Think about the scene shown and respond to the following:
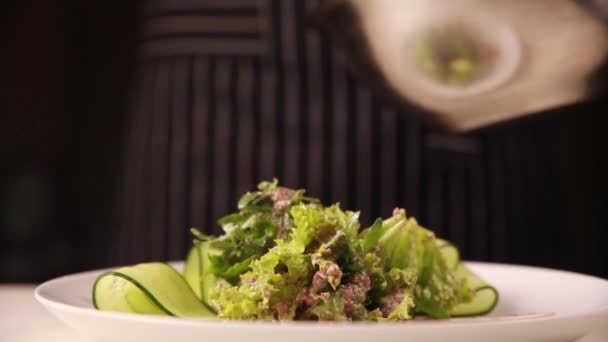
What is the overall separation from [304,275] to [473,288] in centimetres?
32

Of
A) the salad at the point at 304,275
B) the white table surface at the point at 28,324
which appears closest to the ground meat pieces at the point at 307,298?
the salad at the point at 304,275

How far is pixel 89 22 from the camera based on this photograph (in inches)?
119

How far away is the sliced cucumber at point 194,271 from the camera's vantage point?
0.93m

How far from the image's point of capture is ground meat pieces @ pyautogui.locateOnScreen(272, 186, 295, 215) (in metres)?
0.88

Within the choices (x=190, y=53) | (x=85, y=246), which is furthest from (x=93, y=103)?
(x=190, y=53)

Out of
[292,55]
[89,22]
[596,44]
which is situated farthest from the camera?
[89,22]

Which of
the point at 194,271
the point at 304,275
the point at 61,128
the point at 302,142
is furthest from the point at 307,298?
the point at 61,128

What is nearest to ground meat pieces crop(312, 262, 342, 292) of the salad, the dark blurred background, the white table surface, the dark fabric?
the salad

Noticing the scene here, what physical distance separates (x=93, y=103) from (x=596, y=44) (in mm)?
1931

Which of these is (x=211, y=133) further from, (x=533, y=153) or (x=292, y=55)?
(x=533, y=153)

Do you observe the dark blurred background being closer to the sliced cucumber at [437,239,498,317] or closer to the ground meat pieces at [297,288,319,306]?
the sliced cucumber at [437,239,498,317]

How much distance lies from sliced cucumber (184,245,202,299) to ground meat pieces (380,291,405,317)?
26 cm

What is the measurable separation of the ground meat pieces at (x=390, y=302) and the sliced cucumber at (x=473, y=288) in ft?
0.60

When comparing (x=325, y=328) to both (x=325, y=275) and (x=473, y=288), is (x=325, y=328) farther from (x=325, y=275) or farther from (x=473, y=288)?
(x=473, y=288)
